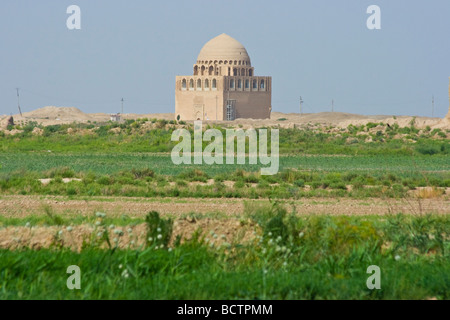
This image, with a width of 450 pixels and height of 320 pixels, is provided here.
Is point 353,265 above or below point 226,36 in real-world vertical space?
below

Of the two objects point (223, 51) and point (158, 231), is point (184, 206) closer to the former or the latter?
point (158, 231)

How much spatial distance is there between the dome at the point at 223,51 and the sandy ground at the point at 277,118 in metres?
6.68

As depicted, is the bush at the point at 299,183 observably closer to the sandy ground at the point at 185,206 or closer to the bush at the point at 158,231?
the sandy ground at the point at 185,206

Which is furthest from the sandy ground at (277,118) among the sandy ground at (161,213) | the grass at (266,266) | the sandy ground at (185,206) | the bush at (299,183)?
the grass at (266,266)

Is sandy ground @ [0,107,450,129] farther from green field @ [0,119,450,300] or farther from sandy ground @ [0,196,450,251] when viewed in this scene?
green field @ [0,119,450,300]

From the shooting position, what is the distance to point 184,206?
15.9m

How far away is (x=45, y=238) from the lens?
8.98 metres

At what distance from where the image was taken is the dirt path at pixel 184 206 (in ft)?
47.8

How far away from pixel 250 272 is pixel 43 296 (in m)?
2.16

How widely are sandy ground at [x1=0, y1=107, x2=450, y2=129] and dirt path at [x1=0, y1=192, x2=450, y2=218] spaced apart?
31.8 metres

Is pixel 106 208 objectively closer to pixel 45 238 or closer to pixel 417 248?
pixel 45 238

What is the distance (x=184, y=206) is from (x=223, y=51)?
50111 millimetres

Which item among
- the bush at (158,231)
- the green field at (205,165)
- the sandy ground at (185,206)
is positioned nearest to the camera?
the bush at (158,231)

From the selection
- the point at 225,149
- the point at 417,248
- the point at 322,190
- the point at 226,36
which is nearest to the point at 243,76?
the point at 226,36
